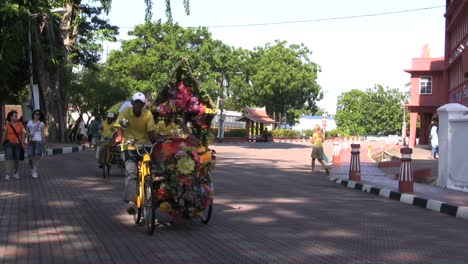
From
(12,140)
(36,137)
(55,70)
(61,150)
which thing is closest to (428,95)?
(55,70)

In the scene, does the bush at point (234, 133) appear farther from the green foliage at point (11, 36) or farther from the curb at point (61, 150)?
the green foliage at point (11, 36)

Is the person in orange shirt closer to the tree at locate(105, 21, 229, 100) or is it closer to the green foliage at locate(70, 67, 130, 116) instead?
the green foliage at locate(70, 67, 130, 116)

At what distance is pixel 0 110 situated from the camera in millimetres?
30969

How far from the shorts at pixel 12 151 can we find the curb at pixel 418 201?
26.6ft

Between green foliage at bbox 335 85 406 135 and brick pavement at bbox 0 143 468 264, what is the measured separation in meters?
84.2

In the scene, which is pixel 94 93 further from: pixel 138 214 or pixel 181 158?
pixel 181 158

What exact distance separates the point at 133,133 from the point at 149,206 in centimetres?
111

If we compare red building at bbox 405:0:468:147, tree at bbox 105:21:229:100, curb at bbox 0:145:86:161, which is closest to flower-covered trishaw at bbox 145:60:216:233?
curb at bbox 0:145:86:161

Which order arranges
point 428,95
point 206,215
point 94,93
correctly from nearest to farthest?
1. point 206,215
2. point 94,93
3. point 428,95

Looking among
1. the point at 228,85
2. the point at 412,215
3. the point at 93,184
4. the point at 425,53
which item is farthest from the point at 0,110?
the point at 228,85

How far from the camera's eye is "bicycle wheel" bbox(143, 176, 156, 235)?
281 inches

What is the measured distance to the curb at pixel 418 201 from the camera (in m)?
10.2

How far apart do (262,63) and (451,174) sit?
59542 mm

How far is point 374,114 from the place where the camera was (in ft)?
309
